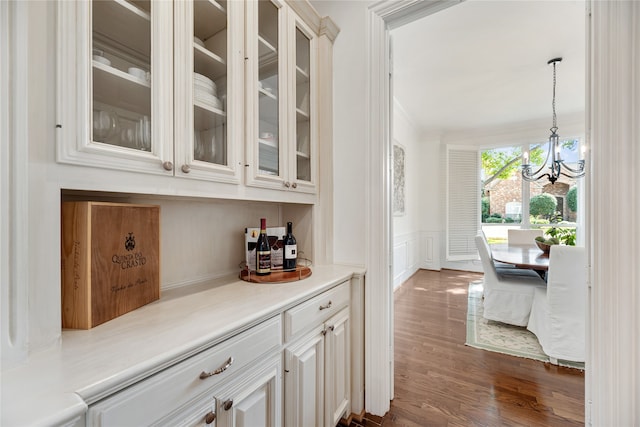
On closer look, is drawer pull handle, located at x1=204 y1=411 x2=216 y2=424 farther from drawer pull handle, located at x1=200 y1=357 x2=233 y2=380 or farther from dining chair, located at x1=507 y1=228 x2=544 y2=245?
dining chair, located at x1=507 y1=228 x2=544 y2=245

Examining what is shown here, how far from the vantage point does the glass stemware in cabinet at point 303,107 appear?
1.63 meters

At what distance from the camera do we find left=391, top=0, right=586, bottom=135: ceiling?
2.24 m

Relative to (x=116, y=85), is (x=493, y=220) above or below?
below

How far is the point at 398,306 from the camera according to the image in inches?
133

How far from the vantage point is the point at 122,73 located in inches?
34.7

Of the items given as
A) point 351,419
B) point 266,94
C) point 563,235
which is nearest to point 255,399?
point 351,419

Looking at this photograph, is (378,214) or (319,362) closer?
(319,362)

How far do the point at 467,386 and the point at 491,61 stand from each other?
3.21 meters

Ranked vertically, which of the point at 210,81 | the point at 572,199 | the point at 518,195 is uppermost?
the point at 210,81

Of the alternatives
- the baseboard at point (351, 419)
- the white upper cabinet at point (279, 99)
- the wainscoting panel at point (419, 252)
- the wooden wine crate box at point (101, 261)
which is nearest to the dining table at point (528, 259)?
the wainscoting panel at point (419, 252)

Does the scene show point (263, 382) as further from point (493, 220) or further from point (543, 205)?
point (543, 205)

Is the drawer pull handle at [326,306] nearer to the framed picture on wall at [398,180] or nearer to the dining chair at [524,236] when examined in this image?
the framed picture on wall at [398,180]

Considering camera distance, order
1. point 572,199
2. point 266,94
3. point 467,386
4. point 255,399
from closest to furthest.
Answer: point 255,399 → point 266,94 → point 467,386 → point 572,199

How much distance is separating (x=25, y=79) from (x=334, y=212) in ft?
4.72
